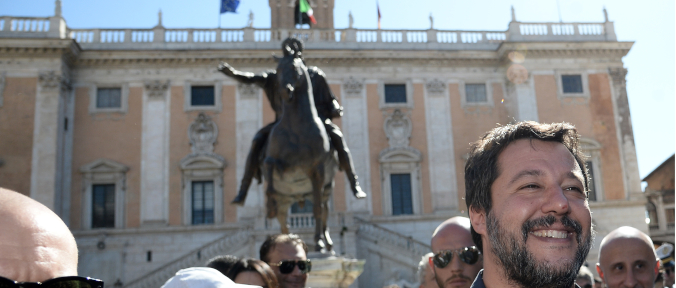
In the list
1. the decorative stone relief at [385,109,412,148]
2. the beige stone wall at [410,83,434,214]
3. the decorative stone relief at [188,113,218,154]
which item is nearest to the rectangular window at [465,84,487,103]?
the beige stone wall at [410,83,434,214]

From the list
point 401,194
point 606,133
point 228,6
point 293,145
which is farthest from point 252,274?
point 606,133

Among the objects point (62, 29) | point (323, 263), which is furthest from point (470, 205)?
point (62, 29)

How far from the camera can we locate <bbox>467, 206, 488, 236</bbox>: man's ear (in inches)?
80.4

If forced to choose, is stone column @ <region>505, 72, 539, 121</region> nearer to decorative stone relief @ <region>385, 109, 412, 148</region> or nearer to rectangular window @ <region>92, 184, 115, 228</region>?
decorative stone relief @ <region>385, 109, 412, 148</region>

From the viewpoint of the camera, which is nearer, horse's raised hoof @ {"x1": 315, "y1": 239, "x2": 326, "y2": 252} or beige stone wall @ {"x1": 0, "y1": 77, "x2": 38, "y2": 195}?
horse's raised hoof @ {"x1": 315, "y1": 239, "x2": 326, "y2": 252}

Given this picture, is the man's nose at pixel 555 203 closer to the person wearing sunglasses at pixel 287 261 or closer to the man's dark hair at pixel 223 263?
the man's dark hair at pixel 223 263

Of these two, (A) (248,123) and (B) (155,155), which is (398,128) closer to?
(A) (248,123)

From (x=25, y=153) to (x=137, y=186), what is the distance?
4.12 metres

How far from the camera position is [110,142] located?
2397 centimetres

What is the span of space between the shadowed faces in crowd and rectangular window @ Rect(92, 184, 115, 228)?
2358 centimetres

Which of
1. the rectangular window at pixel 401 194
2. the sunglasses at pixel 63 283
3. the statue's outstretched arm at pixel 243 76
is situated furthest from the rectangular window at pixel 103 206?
the sunglasses at pixel 63 283

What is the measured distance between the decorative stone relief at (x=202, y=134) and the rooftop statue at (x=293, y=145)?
668 inches

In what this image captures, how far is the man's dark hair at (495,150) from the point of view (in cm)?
202

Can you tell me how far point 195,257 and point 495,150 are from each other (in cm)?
1975
